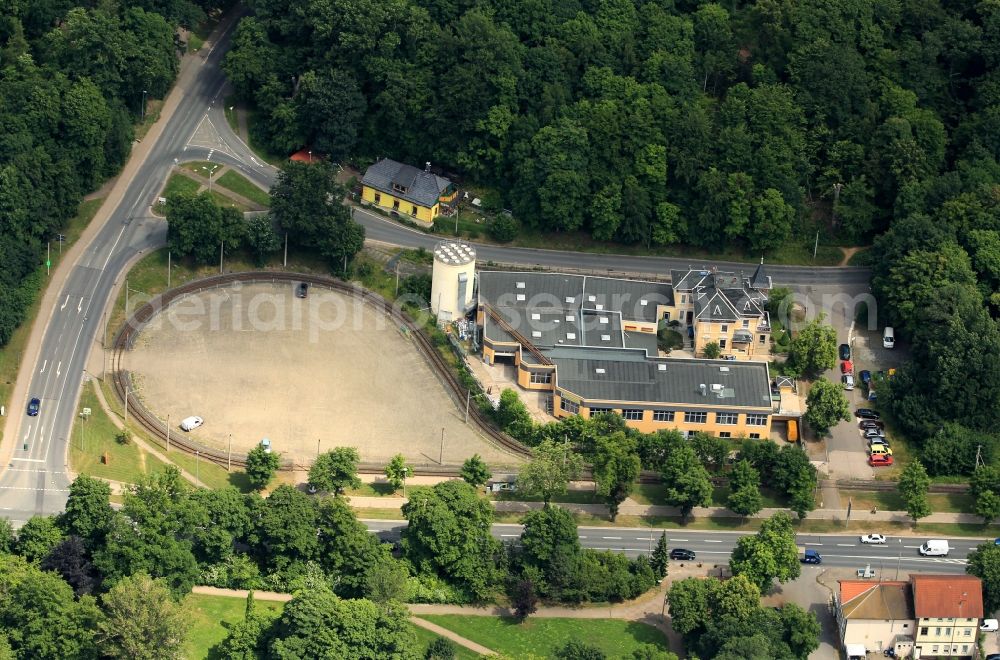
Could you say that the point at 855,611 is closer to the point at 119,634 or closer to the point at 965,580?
the point at 965,580

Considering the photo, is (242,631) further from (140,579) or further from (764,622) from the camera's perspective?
(764,622)

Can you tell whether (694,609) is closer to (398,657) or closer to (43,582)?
(398,657)

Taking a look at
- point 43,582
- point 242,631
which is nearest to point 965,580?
point 242,631

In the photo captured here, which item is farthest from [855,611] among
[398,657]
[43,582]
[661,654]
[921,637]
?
[43,582]

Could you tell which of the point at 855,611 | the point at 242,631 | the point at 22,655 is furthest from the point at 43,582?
the point at 855,611

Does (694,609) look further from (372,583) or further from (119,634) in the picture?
(119,634)

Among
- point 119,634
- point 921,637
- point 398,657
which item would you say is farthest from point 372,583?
point 921,637
